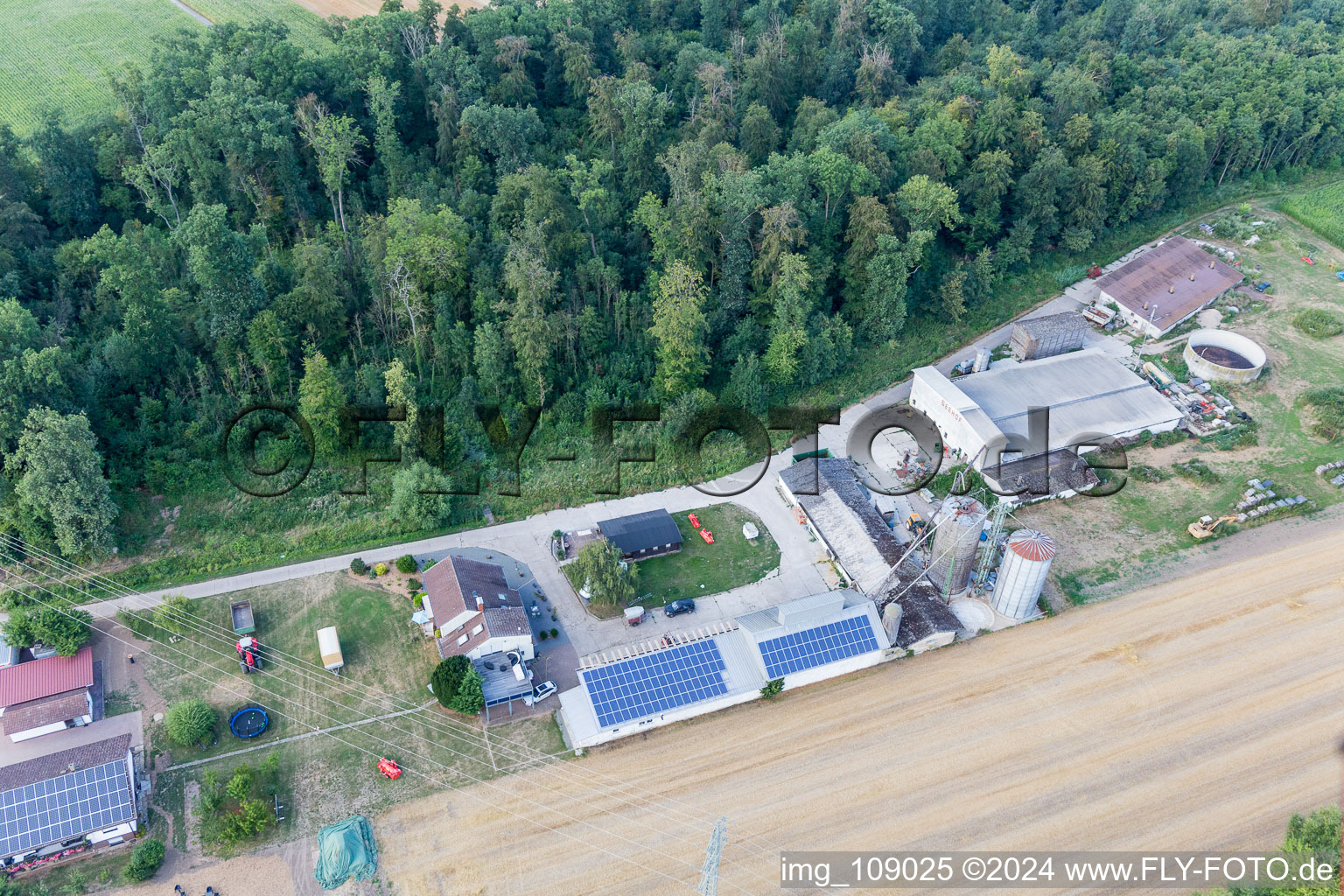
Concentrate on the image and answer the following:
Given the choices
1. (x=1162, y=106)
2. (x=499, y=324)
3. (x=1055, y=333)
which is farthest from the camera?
(x=1162, y=106)

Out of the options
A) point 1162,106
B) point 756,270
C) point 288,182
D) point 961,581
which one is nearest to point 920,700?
point 961,581

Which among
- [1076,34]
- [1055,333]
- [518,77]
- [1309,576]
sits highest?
[518,77]

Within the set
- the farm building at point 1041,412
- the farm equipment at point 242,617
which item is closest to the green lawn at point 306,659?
the farm equipment at point 242,617

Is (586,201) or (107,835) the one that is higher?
(586,201)

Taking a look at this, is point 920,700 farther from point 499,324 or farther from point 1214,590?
point 499,324

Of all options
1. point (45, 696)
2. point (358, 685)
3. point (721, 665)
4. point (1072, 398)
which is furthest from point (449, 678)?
point (1072, 398)

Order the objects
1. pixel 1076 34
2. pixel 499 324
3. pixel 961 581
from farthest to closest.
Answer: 1. pixel 1076 34
2. pixel 499 324
3. pixel 961 581

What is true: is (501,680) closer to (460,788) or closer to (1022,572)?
(460,788)

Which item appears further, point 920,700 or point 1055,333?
point 1055,333
